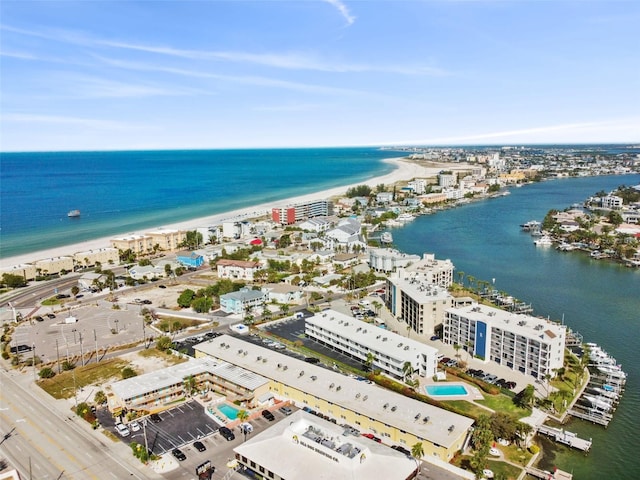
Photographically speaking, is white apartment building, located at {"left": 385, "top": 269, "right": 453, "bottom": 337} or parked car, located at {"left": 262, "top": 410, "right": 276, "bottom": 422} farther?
white apartment building, located at {"left": 385, "top": 269, "right": 453, "bottom": 337}

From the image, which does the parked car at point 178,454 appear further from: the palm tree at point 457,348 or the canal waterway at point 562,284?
the palm tree at point 457,348

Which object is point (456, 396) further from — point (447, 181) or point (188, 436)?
point (447, 181)

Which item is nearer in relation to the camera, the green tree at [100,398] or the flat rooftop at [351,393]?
the flat rooftop at [351,393]

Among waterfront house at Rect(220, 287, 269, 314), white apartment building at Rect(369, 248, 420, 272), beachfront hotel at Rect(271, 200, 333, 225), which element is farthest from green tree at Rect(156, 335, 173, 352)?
beachfront hotel at Rect(271, 200, 333, 225)

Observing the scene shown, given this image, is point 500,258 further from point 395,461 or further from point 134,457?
point 134,457

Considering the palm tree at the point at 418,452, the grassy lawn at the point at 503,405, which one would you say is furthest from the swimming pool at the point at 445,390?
the palm tree at the point at 418,452

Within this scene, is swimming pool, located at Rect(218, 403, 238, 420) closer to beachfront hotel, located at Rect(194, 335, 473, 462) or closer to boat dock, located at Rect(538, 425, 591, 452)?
beachfront hotel, located at Rect(194, 335, 473, 462)
